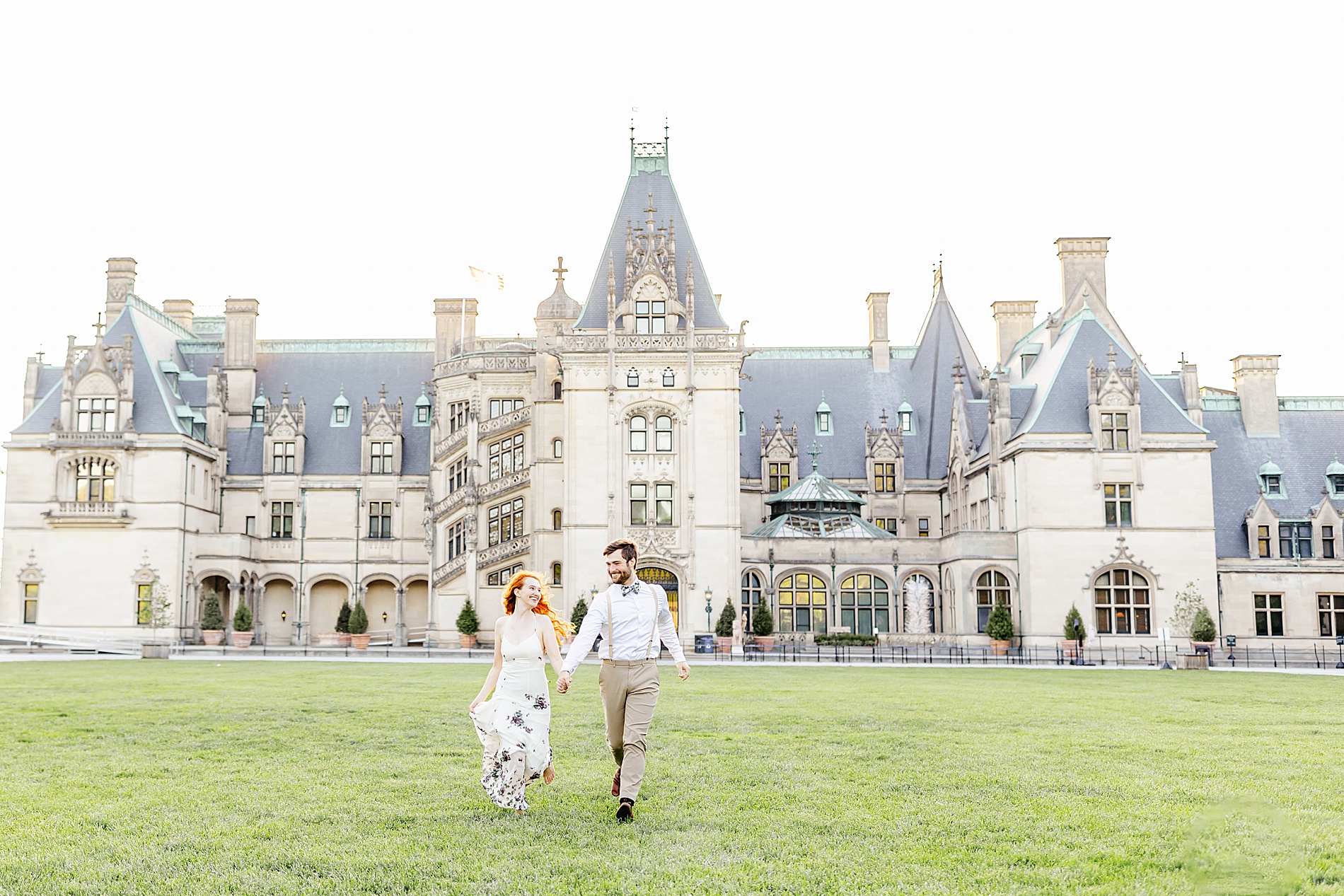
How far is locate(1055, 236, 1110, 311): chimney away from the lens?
192 feet

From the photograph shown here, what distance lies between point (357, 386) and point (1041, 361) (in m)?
34.5

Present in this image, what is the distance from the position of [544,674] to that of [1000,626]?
39.7 meters

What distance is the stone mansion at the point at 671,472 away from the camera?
5009 centimetres

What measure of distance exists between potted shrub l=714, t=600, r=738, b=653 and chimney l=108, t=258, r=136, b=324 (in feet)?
113

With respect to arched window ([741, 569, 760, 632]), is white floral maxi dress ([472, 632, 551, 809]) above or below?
below

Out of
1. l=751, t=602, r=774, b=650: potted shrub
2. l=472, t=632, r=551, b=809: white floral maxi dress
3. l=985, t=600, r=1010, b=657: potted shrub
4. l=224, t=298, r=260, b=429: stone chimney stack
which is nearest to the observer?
l=472, t=632, r=551, b=809: white floral maxi dress

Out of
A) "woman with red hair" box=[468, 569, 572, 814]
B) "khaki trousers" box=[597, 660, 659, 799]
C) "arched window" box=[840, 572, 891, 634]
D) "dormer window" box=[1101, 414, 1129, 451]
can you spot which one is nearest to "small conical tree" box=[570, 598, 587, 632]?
"arched window" box=[840, 572, 891, 634]

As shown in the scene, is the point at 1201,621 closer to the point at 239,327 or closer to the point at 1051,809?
the point at 1051,809

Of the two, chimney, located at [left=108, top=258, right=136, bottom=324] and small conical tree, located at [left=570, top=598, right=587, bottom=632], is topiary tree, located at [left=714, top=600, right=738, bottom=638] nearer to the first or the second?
small conical tree, located at [left=570, top=598, right=587, bottom=632]

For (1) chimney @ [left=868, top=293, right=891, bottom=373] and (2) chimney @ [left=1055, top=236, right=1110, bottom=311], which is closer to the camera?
(2) chimney @ [left=1055, top=236, right=1110, bottom=311]

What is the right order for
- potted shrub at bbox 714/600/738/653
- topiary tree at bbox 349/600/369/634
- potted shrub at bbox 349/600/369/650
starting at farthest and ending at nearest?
1. topiary tree at bbox 349/600/369/634
2. potted shrub at bbox 349/600/369/650
3. potted shrub at bbox 714/600/738/653

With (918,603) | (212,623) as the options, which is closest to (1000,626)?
(918,603)

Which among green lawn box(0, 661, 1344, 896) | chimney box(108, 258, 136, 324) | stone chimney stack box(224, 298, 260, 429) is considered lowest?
green lawn box(0, 661, 1344, 896)

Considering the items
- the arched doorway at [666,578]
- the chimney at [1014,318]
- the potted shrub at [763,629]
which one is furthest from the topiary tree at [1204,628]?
the chimney at [1014,318]
